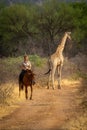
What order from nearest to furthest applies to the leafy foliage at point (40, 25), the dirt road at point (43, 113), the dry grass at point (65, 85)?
1. the dirt road at point (43, 113)
2. the dry grass at point (65, 85)
3. the leafy foliage at point (40, 25)

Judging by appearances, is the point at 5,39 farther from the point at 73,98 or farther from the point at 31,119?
the point at 31,119

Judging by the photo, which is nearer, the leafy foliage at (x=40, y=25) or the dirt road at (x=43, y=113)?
the dirt road at (x=43, y=113)

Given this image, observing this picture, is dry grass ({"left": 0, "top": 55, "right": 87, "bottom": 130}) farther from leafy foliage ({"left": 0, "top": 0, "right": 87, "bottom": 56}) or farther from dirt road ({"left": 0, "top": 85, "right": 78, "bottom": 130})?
leafy foliage ({"left": 0, "top": 0, "right": 87, "bottom": 56})

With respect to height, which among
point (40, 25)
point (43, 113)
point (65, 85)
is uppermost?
point (40, 25)

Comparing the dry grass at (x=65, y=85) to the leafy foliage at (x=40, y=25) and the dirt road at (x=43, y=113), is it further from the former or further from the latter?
the leafy foliage at (x=40, y=25)

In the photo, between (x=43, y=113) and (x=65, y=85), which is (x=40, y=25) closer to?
(x=65, y=85)

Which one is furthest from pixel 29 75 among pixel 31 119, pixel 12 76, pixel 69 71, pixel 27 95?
pixel 69 71

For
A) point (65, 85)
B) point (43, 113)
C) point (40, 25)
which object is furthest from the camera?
point (40, 25)

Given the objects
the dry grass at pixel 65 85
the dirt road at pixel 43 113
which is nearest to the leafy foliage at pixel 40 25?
the dry grass at pixel 65 85

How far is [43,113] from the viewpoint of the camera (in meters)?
14.9

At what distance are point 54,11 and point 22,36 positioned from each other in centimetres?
349

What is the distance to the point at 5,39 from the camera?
135ft

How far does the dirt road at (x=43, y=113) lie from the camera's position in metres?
13.0

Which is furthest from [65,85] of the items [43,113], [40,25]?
[40,25]
